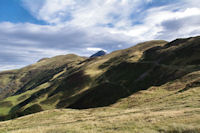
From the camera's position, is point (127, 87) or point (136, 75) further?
point (136, 75)

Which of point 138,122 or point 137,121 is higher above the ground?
point 138,122

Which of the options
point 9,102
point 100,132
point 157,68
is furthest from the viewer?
point 9,102

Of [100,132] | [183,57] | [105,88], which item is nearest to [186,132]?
[100,132]

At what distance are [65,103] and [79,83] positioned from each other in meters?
24.7

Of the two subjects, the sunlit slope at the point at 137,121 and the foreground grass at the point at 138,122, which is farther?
the sunlit slope at the point at 137,121

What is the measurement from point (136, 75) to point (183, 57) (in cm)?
2776

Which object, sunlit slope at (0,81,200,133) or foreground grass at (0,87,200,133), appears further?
sunlit slope at (0,81,200,133)

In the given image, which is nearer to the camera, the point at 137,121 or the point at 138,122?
the point at 138,122

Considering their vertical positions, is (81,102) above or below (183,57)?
below

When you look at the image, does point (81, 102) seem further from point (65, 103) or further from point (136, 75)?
point (136, 75)

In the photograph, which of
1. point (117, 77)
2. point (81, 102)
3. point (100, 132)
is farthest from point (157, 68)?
point (100, 132)

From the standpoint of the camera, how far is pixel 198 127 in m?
11.6

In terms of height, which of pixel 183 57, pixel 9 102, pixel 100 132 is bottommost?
pixel 9 102

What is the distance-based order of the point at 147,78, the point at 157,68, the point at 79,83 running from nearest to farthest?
the point at 147,78 < the point at 157,68 < the point at 79,83
